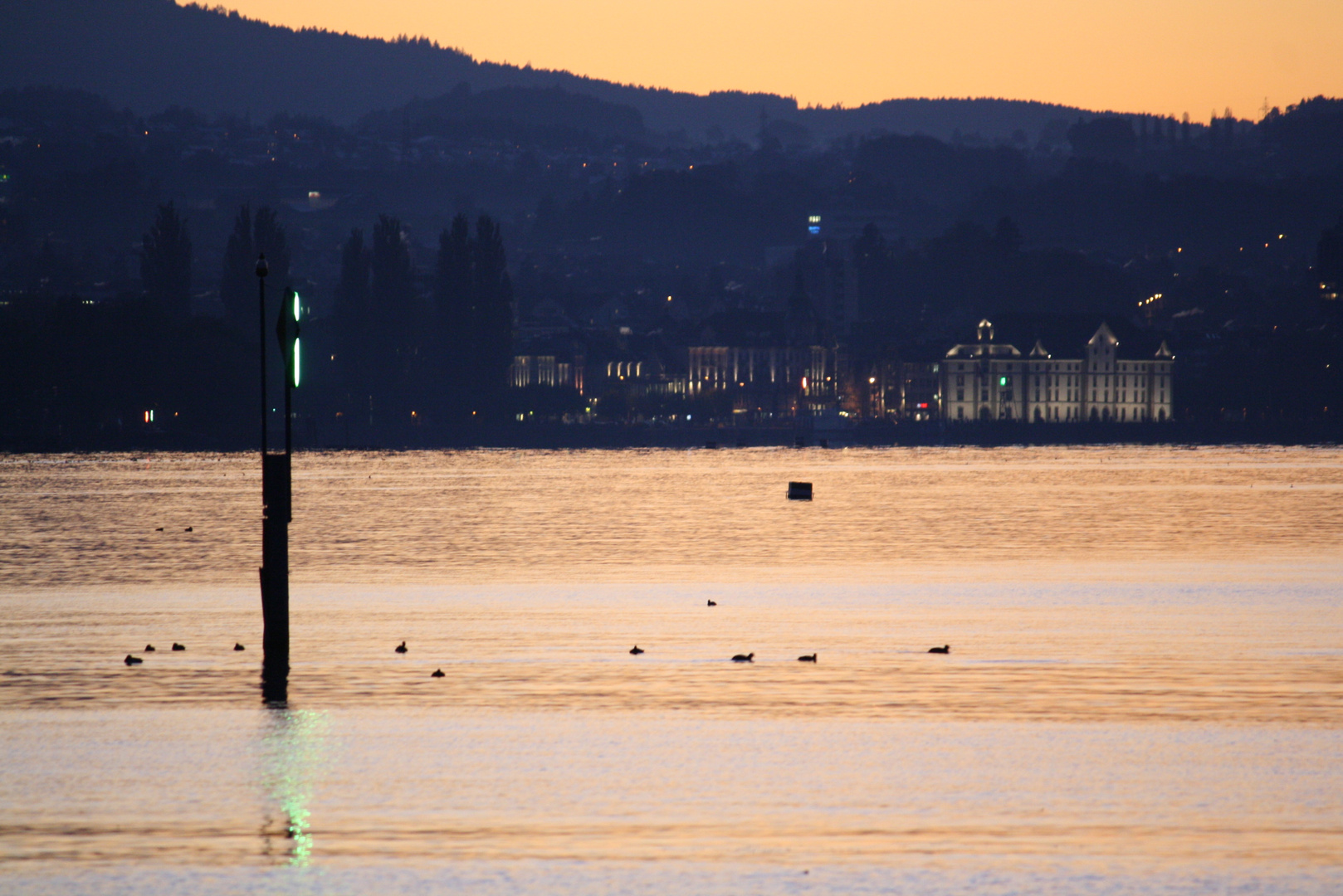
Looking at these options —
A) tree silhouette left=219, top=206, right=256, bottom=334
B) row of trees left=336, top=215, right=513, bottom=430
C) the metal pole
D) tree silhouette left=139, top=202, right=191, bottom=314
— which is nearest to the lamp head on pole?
the metal pole

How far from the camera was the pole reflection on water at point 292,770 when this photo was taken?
16453 millimetres

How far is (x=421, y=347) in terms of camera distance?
630ft

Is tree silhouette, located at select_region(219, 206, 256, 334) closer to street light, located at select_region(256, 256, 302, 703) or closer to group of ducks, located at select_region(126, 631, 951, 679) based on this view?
group of ducks, located at select_region(126, 631, 951, 679)

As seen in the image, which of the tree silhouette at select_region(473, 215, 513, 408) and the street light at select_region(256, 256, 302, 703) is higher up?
the tree silhouette at select_region(473, 215, 513, 408)

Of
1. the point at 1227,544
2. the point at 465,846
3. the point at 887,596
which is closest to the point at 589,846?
the point at 465,846

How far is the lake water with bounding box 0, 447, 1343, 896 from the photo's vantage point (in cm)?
1577

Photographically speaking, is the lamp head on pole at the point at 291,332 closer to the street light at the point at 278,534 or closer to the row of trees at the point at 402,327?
the street light at the point at 278,534

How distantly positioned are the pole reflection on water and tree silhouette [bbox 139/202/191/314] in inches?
5899

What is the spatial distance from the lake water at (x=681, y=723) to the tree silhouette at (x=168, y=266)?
114454 millimetres

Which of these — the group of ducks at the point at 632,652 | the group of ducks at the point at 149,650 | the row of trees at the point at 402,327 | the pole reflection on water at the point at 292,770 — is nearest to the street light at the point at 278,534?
the group of ducks at the point at 149,650

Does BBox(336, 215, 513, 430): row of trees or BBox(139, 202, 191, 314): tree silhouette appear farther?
BBox(336, 215, 513, 430): row of trees

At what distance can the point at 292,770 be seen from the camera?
1975cm

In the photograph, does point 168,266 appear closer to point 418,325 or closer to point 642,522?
point 418,325

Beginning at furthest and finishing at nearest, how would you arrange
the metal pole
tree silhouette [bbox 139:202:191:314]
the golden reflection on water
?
tree silhouette [bbox 139:202:191:314]
the golden reflection on water
the metal pole
